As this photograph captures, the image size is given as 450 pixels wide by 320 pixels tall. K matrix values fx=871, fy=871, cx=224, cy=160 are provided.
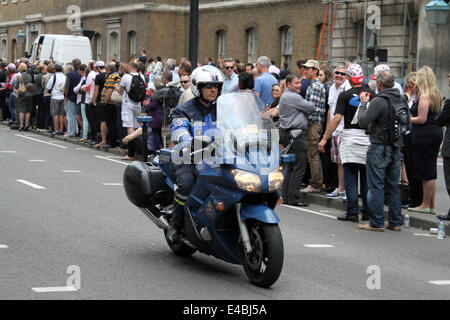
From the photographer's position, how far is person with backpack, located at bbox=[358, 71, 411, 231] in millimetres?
10289

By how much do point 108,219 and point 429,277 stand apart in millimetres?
4042

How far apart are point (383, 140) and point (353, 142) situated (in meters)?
Answer: 0.68

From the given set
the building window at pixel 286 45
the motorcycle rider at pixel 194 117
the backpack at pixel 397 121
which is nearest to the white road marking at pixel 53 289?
the motorcycle rider at pixel 194 117

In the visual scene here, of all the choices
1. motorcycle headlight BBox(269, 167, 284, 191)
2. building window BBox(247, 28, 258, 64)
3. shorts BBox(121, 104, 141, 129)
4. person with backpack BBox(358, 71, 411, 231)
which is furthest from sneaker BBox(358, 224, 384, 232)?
building window BBox(247, 28, 258, 64)

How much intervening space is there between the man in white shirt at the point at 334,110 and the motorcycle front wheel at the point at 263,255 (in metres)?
5.36

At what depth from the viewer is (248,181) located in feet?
22.3

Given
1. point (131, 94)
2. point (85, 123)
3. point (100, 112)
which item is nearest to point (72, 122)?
point (85, 123)

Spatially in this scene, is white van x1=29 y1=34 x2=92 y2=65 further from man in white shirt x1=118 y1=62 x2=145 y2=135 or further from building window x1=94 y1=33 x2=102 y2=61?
man in white shirt x1=118 y1=62 x2=145 y2=135

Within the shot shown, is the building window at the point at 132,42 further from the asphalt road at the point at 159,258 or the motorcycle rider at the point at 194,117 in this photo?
the motorcycle rider at the point at 194,117

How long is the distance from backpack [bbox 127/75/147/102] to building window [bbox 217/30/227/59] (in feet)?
72.9

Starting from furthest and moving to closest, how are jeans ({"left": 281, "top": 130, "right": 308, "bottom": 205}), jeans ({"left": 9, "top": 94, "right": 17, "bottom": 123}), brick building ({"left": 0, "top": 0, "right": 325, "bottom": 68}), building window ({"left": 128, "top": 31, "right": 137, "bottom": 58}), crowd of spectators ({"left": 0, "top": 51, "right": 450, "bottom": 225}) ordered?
building window ({"left": 128, "top": 31, "right": 137, "bottom": 58}) → brick building ({"left": 0, "top": 0, "right": 325, "bottom": 68}) → jeans ({"left": 9, "top": 94, "right": 17, "bottom": 123}) → jeans ({"left": 281, "top": 130, "right": 308, "bottom": 205}) → crowd of spectators ({"left": 0, "top": 51, "right": 450, "bottom": 225})
